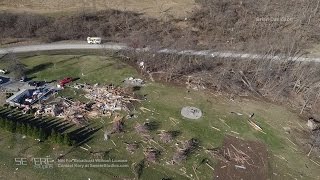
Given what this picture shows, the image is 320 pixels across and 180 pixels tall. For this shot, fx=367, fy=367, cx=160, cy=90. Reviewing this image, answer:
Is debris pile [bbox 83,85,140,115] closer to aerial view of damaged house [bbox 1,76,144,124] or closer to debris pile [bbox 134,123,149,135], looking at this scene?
aerial view of damaged house [bbox 1,76,144,124]

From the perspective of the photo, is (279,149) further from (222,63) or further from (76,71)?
(76,71)

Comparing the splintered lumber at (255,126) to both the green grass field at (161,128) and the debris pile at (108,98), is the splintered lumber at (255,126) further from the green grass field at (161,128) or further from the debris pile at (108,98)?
the debris pile at (108,98)

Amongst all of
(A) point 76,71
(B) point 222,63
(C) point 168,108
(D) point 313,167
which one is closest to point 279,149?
(D) point 313,167

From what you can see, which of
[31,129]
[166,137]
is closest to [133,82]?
[166,137]

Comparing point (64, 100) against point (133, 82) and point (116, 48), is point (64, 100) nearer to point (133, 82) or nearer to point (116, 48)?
point (133, 82)

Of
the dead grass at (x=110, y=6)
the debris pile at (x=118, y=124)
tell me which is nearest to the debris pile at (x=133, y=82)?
the debris pile at (x=118, y=124)

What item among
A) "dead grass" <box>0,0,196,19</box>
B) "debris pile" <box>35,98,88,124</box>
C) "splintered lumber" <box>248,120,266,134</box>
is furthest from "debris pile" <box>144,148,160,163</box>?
"dead grass" <box>0,0,196,19</box>
